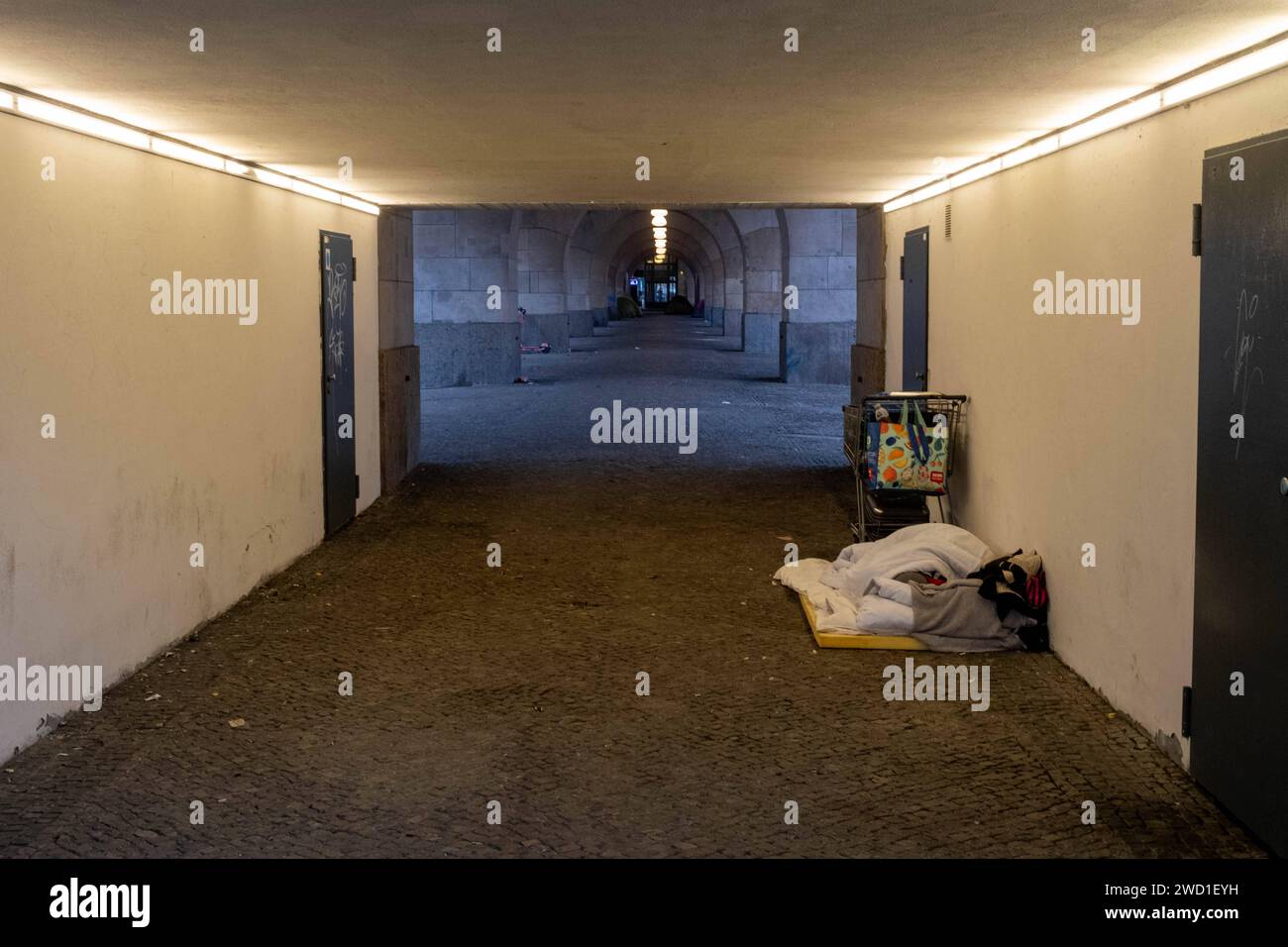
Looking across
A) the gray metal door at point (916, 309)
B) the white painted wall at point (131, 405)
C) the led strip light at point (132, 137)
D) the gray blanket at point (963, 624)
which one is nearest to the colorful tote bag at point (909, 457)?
the gray metal door at point (916, 309)

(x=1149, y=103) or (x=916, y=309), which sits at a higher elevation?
(x=1149, y=103)

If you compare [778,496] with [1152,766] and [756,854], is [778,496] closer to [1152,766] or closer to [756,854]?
[1152,766]

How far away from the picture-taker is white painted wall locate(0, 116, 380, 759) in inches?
241

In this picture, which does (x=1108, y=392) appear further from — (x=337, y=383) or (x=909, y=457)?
(x=337, y=383)

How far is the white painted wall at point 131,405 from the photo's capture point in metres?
6.13

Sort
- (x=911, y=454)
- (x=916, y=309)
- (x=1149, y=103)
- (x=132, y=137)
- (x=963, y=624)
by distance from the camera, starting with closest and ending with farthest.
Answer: (x=1149, y=103)
(x=132, y=137)
(x=963, y=624)
(x=911, y=454)
(x=916, y=309)

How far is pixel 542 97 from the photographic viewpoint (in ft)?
22.0

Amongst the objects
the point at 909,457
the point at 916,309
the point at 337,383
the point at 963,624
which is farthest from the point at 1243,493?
the point at 337,383

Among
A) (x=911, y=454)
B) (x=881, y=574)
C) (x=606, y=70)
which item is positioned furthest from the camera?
(x=911, y=454)

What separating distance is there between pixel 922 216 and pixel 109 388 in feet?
24.8

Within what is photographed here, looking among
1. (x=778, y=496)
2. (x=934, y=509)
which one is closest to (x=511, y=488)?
(x=778, y=496)

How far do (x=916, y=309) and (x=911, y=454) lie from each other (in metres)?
2.47

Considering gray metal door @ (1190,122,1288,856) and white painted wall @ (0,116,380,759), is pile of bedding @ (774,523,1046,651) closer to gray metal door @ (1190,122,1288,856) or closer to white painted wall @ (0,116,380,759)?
gray metal door @ (1190,122,1288,856)

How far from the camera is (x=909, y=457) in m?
10.1
